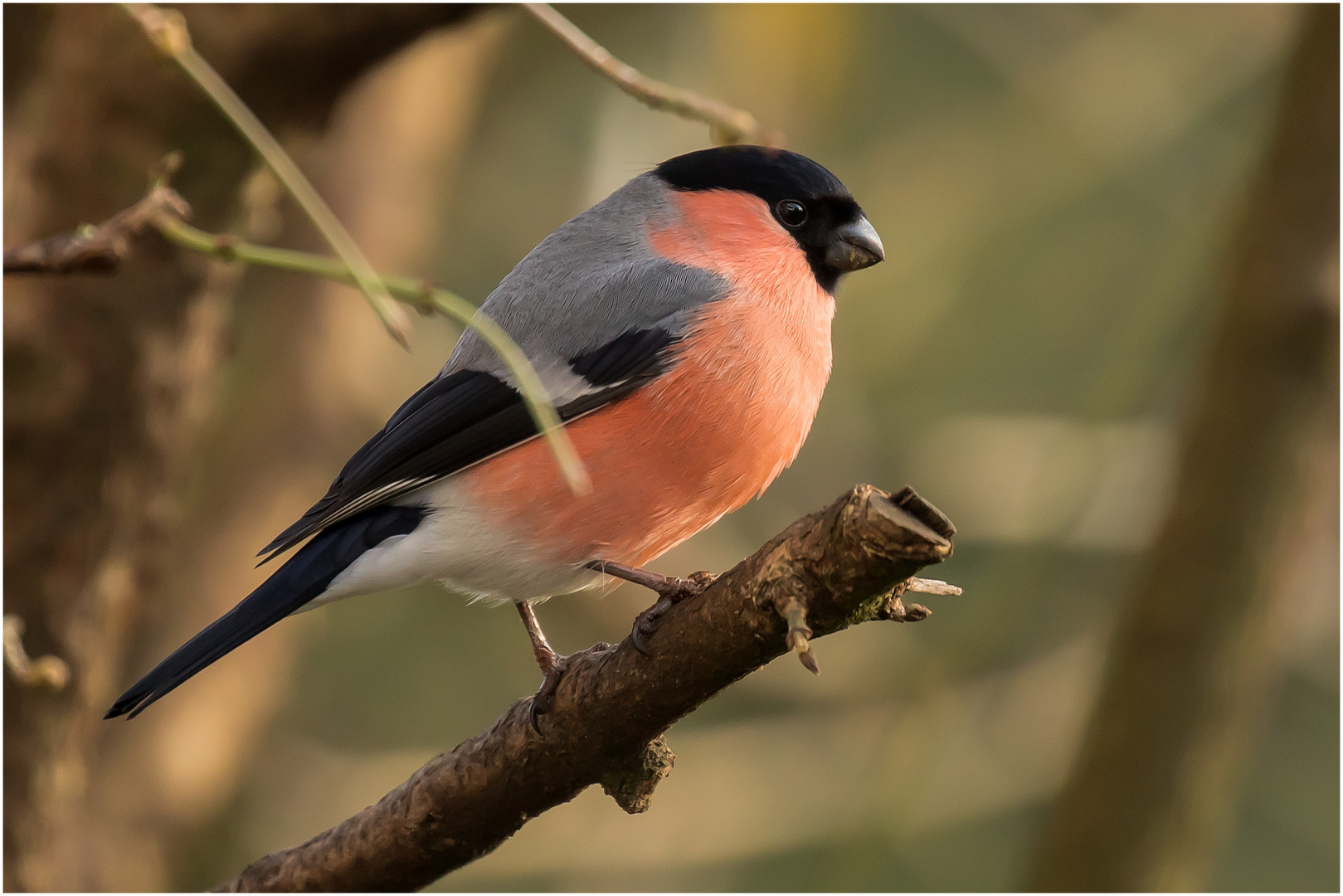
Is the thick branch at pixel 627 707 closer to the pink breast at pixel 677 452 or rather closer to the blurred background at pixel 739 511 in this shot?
the pink breast at pixel 677 452

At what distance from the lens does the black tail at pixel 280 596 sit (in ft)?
7.79

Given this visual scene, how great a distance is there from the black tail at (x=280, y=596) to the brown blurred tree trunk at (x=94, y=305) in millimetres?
969

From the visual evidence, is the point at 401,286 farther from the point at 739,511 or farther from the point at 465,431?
the point at 739,511

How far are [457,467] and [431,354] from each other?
270cm

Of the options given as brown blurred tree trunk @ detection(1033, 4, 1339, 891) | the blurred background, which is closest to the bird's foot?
the blurred background

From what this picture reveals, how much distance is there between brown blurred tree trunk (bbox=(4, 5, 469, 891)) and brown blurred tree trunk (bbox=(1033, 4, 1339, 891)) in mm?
2585

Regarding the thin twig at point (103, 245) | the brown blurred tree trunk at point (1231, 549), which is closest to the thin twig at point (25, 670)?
the thin twig at point (103, 245)

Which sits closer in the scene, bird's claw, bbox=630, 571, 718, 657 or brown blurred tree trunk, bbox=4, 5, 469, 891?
bird's claw, bbox=630, 571, 718, 657

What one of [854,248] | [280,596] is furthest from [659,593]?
[854,248]

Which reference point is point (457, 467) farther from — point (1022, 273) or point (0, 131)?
point (1022, 273)

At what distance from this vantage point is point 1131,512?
17.0ft

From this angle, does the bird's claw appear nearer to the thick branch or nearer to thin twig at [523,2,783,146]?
the thick branch

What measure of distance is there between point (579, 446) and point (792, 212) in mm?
916

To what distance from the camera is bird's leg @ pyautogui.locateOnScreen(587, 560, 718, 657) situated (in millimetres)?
2197
